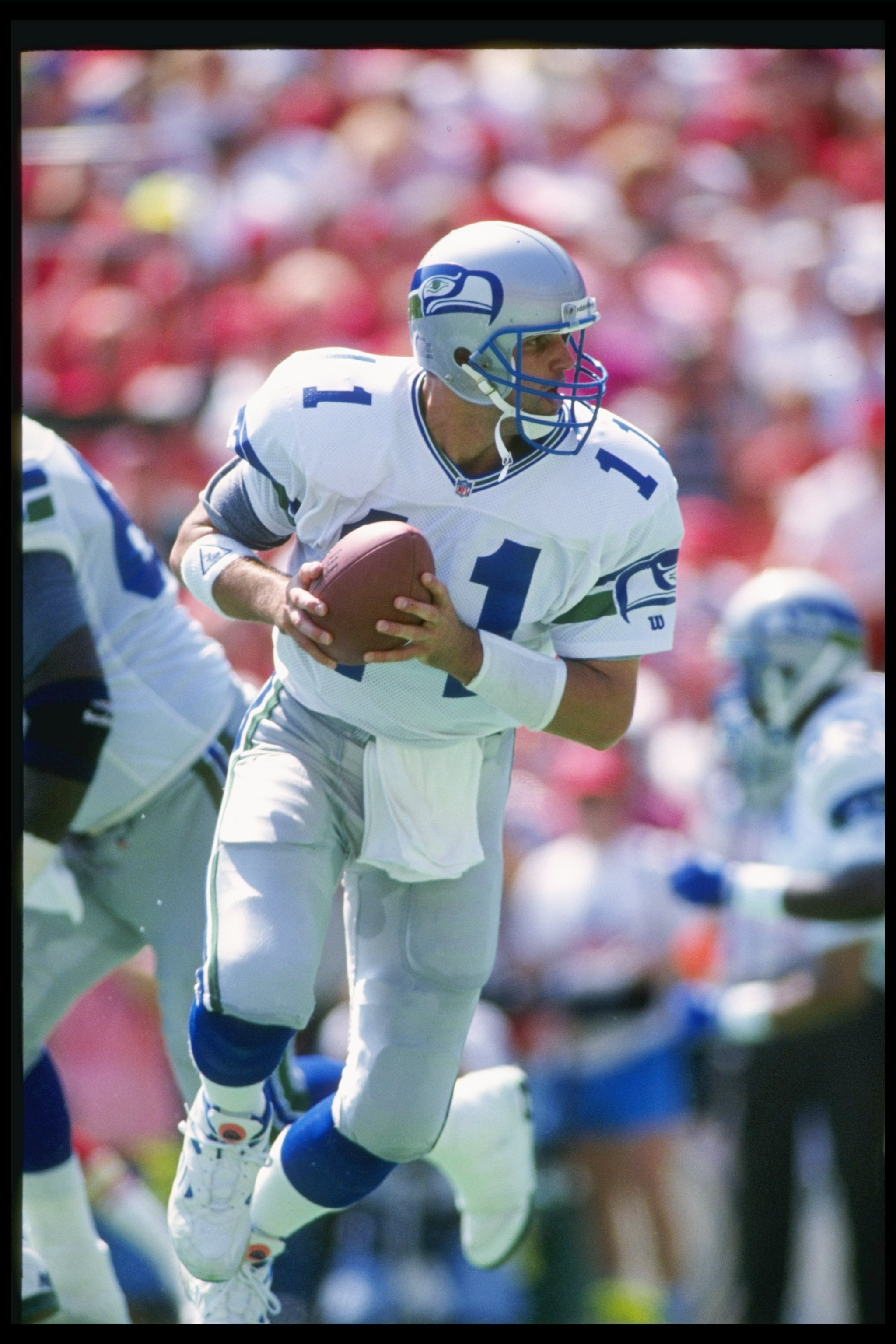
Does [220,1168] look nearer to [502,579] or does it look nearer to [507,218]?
[502,579]

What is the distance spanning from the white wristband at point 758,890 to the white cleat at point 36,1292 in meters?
1.91

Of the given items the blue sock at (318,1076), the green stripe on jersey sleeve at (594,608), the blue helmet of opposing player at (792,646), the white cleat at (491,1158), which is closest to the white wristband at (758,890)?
the blue helmet of opposing player at (792,646)

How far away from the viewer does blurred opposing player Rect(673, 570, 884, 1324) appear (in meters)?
4.51

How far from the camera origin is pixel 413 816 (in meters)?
3.03

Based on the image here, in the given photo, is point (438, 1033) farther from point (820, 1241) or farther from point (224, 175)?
point (224, 175)

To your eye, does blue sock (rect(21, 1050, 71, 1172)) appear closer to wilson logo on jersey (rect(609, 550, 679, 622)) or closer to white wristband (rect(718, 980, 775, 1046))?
wilson logo on jersey (rect(609, 550, 679, 622))

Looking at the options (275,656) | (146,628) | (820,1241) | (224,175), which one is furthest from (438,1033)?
(224,175)

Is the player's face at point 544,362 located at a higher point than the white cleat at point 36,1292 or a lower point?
higher

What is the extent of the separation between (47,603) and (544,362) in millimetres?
1124

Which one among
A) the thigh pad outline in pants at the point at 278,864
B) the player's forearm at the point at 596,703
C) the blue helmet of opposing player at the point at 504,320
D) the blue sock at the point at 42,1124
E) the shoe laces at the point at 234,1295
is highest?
the blue helmet of opposing player at the point at 504,320

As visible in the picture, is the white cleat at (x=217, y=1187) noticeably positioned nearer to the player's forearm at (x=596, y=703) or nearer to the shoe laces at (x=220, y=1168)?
the shoe laces at (x=220, y=1168)

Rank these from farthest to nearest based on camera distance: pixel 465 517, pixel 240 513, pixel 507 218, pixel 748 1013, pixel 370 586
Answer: pixel 507 218 → pixel 748 1013 → pixel 240 513 → pixel 465 517 → pixel 370 586

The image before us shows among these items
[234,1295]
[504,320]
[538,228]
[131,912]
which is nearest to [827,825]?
[131,912]

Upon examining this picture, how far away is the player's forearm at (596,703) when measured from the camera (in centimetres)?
290
